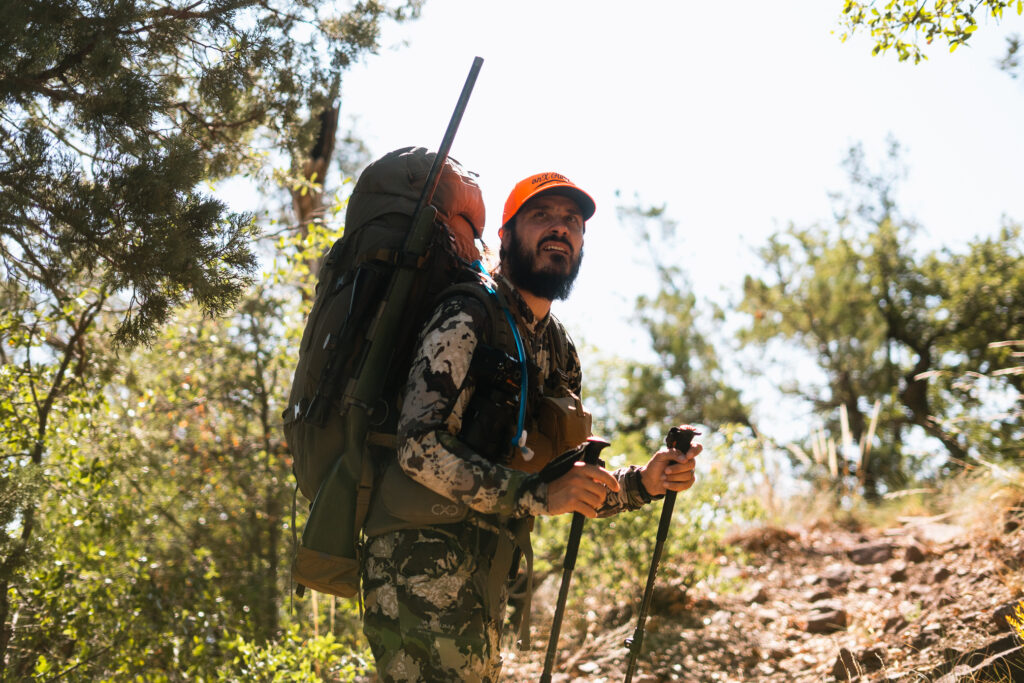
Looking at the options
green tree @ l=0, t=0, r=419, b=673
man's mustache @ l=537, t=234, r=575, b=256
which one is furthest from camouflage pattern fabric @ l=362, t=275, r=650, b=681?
green tree @ l=0, t=0, r=419, b=673

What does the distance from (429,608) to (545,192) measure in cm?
156

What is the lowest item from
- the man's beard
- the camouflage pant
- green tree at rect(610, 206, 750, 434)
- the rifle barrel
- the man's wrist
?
the camouflage pant

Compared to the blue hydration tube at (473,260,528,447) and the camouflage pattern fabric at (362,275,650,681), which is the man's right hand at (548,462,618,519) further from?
the blue hydration tube at (473,260,528,447)

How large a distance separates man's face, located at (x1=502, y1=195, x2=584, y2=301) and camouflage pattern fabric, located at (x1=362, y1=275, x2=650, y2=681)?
49cm

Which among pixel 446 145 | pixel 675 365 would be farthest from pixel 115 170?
pixel 675 365

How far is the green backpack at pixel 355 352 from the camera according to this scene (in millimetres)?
2549

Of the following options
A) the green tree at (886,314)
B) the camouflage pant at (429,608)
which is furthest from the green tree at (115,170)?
the green tree at (886,314)

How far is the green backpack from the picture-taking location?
2.55m

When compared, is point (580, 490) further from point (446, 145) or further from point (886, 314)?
point (886, 314)

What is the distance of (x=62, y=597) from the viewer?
15.9 ft

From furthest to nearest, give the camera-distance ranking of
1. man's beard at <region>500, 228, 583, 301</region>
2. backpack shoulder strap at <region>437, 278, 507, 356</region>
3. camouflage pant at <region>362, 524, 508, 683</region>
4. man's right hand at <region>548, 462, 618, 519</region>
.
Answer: man's beard at <region>500, 228, 583, 301</region>, backpack shoulder strap at <region>437, 278, 507, 356</region>, camouflage pant at <region>362, 524, 508, 683</region>, man's right hand at <region>548, 462, 618, 519</region>

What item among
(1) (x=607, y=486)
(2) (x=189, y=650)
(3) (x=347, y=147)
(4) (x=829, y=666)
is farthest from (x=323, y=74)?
(3) (x=347, y=147)

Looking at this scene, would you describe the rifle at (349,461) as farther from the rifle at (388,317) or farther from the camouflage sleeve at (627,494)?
the camouflage sleeve at (627,494)

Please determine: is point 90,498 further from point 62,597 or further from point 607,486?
point 607,486
